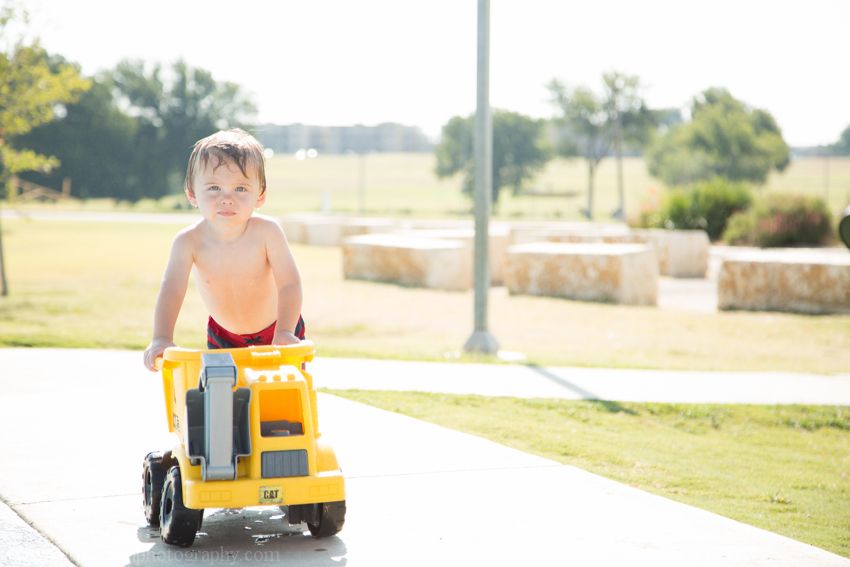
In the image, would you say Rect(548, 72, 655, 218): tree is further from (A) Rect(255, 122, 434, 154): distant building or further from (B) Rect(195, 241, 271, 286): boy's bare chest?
(A) Rect(255, 122, 434, 154): distant building

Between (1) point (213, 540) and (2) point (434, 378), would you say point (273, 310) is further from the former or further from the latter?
(2) point (434, 378)

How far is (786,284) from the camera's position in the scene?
12242mm

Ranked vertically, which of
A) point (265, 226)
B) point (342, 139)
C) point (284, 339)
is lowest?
point (284, 339)

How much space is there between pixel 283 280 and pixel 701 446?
9.85 feet

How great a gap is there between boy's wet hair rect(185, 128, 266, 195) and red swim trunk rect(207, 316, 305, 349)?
1.93 feet

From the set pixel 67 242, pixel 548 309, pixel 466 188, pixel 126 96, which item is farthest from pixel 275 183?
pixel 548 309

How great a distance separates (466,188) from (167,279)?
54.5 metres

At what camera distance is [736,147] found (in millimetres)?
58125

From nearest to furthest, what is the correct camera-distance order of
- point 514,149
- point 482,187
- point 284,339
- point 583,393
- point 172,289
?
1. point 284,339
2. point 172,289
3. point 583,393
4. point 482,187
5. point 514,149

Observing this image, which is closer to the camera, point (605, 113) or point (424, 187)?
point (605, 113)

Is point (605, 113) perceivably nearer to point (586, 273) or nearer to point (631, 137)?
point (631, 137)

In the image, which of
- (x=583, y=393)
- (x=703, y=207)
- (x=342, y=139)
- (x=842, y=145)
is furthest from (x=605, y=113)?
(x=342, y=139)

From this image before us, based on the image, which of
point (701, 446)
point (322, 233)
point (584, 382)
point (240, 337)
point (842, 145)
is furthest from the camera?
point (842, 145)

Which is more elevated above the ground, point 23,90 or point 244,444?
point 23,90
